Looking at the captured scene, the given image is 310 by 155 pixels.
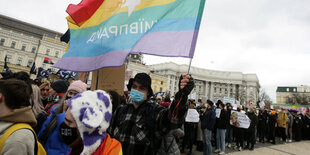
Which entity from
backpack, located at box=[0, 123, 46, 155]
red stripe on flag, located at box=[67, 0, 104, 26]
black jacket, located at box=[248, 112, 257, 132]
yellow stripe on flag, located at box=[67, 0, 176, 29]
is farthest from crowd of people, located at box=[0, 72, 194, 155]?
→ black jacket, located at box=[248, 112, 257, 132]

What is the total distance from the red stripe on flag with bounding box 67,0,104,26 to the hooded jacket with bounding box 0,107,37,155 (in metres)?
2.51

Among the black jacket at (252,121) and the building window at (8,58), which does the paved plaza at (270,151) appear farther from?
the building window at (8,58)

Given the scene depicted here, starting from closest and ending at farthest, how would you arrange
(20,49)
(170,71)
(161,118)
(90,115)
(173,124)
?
(90,115)
(173,124)
(161,118)
(20,49)
(170,71)

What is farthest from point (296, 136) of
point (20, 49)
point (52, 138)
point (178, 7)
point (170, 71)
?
point (170, 71)

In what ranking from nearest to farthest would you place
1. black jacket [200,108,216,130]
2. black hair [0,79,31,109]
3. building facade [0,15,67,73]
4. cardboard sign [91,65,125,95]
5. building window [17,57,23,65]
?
black hair [0,79,31,109], cardboard sign [91,65,125,95], black jacket [200,108,216,130], building facade [0,15,67,73], building window [17,57,23,65]

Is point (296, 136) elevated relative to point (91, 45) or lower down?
lower down

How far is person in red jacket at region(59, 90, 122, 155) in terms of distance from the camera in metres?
1.25

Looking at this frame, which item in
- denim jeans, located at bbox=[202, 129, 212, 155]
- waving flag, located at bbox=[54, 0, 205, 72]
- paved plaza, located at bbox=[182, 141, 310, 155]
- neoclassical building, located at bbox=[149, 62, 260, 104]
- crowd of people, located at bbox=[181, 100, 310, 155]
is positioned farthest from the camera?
neoclassical building, located at bbox=[149, 62, 260, 104]

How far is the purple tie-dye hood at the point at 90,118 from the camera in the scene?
1242mm

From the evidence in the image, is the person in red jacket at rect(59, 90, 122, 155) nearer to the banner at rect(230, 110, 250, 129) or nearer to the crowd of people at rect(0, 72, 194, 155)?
the crowd of people at rect(0, 72, 194, 155)

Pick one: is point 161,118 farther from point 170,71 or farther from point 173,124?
point 170,71

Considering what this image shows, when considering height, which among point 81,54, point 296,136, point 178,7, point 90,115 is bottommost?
point 296,136

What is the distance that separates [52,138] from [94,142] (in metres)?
1.05

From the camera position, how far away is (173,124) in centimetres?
199
